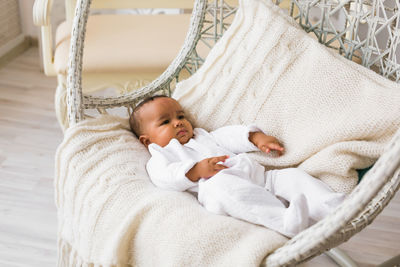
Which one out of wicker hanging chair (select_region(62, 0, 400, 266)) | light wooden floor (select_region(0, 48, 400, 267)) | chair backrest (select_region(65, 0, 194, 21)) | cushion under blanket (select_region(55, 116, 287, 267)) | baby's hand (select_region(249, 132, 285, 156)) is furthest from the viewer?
chair backrest (select_region(65, 0, 194, 21))

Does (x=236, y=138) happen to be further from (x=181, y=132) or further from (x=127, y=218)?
(x=127, y=218)

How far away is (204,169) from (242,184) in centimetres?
11

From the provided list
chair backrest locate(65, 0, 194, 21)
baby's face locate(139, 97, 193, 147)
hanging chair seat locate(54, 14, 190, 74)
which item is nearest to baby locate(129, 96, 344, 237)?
baby's face locate(139, 97, 193, 147)

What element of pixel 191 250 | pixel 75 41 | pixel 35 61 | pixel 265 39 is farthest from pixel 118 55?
pixel 35 61

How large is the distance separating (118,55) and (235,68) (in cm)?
62

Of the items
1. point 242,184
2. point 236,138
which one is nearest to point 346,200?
point 242,184

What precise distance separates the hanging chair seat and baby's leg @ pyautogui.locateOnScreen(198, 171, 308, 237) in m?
0.87

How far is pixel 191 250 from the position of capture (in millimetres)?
901

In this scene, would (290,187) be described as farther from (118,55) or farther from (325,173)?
(118,55)

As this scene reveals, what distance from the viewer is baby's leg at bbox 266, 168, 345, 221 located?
104 cm

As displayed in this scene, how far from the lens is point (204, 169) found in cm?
110

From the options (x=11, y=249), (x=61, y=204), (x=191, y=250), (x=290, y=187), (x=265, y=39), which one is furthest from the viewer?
(x=11, y=249)

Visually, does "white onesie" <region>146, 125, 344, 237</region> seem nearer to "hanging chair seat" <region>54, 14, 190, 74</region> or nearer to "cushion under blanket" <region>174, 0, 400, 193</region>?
"cushion under blanket" <region>174, 0, 400, 193</region>

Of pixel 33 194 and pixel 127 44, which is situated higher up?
pixel 127 44
